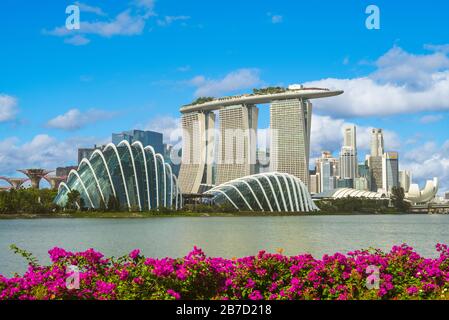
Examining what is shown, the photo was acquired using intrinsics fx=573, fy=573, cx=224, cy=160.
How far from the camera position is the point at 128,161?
333 feet

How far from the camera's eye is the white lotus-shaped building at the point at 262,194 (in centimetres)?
11956

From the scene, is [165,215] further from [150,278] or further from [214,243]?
[150,278]

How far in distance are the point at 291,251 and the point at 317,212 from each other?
9986 centimetres

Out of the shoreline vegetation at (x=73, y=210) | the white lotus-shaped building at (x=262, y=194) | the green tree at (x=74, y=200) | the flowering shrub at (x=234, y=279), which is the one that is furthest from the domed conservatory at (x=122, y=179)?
the flowering shrub at (x=234, y=279)

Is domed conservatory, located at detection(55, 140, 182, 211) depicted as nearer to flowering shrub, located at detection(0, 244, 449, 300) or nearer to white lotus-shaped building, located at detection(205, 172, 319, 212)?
white lotus-shaped building, located at detection(205, 172, 319, 212)

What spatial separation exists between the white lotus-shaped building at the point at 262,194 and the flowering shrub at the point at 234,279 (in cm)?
10476

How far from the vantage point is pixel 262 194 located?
120812 mm

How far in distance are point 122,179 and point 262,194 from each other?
3313cm

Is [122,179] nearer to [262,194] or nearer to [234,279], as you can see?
[262,194]

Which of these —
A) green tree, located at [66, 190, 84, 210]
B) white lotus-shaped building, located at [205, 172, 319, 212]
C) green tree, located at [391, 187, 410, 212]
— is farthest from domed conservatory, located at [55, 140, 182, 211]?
green tree, located at [391, 187, 410, 212]

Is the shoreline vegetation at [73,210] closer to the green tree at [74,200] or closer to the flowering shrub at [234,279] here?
the green tree at [74,200]

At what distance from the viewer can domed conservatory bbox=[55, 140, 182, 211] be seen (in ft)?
323
